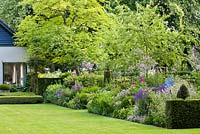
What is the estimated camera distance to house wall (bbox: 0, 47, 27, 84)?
42.6 meters

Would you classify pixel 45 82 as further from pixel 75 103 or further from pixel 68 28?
pixel 75 103

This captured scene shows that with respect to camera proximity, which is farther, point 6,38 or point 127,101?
point 6,38

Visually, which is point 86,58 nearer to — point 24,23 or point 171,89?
point 24,23

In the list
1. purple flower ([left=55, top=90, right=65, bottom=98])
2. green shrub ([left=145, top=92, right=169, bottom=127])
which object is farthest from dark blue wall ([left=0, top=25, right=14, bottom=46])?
green shrub ([left=145, top=92, right=169, bottom=127])

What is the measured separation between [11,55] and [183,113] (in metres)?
27.8

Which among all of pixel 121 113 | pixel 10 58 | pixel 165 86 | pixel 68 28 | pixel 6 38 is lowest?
pixel 121 113

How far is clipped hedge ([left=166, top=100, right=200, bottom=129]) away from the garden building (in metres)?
27.1

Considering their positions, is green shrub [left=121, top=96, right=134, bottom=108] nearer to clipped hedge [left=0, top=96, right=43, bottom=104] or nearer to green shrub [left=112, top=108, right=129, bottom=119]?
green shrub [left=112, top=108, right=129, bottom=119]

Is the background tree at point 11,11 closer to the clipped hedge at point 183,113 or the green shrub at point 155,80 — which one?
the green shrub at point 155,80

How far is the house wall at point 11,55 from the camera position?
42.6 m

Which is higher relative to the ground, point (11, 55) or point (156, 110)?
point (11, 55)

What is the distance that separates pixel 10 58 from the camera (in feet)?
140

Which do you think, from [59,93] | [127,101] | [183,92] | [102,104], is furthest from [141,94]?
[59,93]

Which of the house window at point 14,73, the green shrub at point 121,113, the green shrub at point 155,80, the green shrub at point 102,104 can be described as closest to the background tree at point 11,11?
the house window at point 14,73
